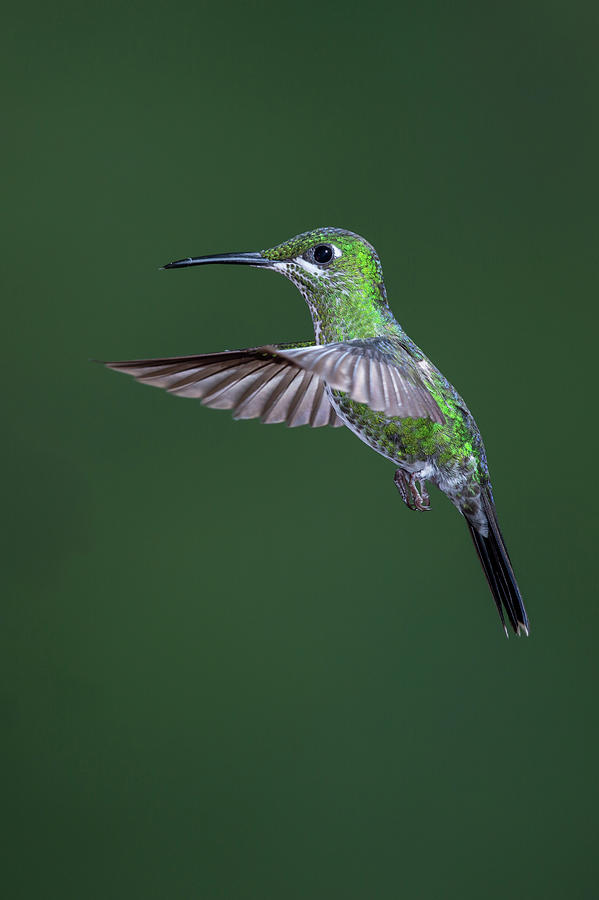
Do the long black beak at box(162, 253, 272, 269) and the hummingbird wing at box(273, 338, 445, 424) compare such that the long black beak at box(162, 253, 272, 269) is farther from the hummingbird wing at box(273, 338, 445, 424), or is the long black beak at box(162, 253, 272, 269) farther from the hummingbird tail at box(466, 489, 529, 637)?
the hummingbird tail at box(466, 489, 529, 637)

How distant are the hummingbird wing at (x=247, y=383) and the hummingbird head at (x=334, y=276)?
31 mm

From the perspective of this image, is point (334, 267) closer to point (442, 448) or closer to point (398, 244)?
point (442, 448)

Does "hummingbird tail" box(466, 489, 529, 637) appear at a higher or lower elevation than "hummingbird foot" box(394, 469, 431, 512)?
lower

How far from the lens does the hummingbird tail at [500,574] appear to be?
67 centimetres

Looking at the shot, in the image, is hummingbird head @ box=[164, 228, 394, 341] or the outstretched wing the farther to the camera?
hummingbird head @ box=[164, 228, 394, 341]

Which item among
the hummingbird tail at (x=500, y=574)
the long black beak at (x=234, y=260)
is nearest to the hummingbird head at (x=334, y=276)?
the long black beak at (x=234, y=260)

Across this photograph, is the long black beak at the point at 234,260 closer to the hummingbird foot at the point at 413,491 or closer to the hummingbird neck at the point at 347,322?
the hummingbird neck at the point at 347,322

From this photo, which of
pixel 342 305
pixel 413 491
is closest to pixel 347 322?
pixel 342 305

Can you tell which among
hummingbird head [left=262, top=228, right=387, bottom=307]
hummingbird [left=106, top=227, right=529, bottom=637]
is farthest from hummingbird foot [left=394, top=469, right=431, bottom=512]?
hummingbird head [left=262, top=228, right=387, bottom=307]

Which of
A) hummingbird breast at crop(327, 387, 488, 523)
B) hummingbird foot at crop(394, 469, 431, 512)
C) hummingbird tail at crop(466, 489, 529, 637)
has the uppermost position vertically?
hummingbird breast at crop(327, 387, 488, 523)

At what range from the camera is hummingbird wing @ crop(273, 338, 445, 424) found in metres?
0.48

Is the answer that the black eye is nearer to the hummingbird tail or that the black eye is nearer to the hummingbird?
the hummingbird

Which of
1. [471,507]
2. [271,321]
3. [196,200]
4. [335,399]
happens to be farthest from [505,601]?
[196,200]

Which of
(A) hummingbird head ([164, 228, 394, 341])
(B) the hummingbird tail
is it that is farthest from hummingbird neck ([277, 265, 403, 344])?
(B) the hummingbird tail
